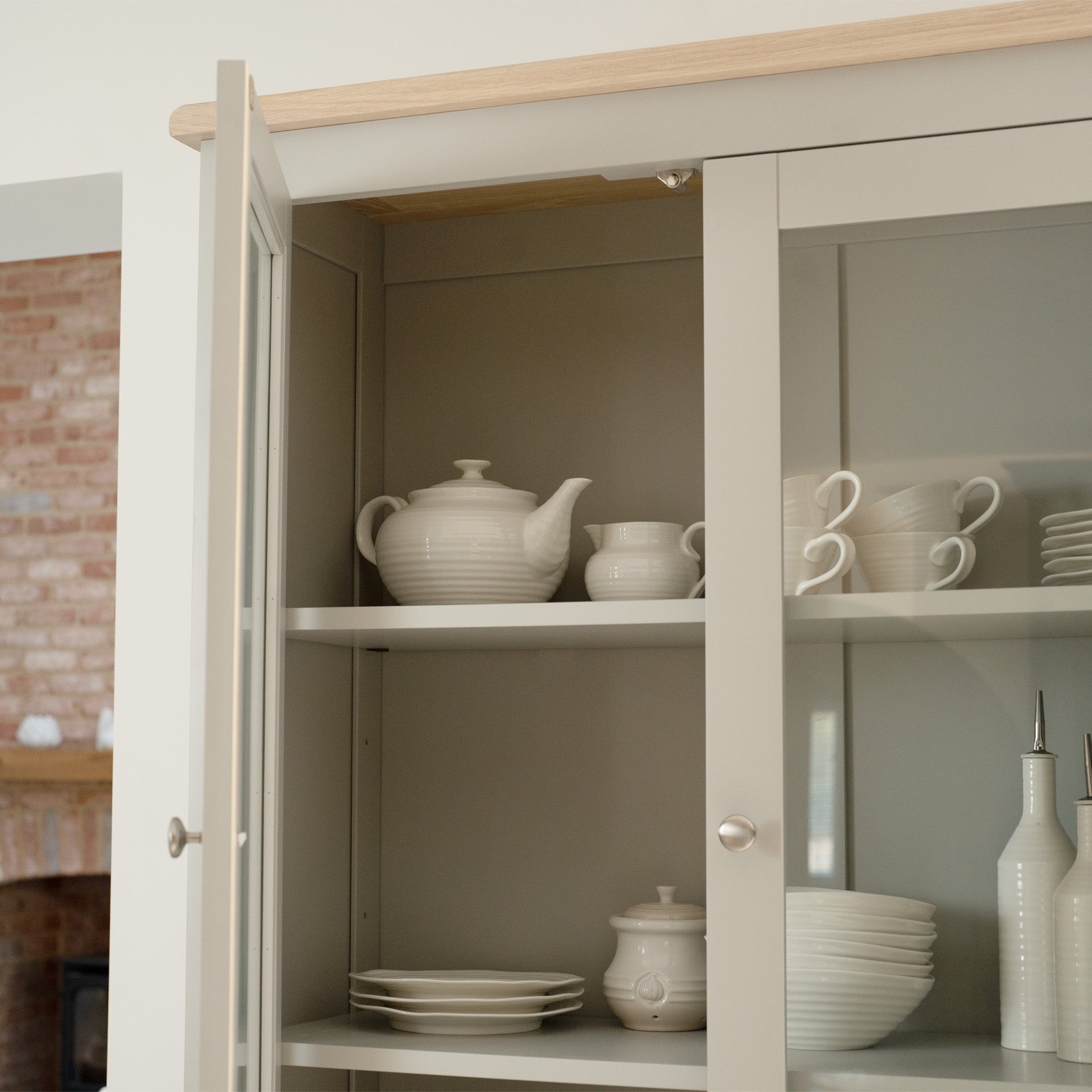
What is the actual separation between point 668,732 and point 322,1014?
1.63ft

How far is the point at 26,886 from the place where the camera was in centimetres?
417

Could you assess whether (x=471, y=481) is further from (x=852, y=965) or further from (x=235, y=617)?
(x=852, y=965)

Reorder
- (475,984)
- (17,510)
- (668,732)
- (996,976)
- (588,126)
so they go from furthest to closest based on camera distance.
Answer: (17,510) → (668,732) → (475,984) → (588,126) → (996,976)

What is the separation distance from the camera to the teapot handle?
4.65 feet

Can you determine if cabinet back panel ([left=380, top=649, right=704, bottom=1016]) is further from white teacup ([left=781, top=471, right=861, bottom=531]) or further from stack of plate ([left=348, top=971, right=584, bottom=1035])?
white teacup ([left=781, top=471, right=861, bottom=531])

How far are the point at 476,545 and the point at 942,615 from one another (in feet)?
1.61

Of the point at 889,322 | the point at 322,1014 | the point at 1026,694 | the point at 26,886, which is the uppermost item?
the point at 889,322

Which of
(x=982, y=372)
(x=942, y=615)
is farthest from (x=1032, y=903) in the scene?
(x=982, y=372)

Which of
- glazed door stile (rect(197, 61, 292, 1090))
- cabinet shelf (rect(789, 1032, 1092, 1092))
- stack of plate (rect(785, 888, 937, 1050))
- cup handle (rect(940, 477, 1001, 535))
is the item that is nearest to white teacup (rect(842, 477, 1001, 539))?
cup handle (rect(940, 477, 1001, 535))

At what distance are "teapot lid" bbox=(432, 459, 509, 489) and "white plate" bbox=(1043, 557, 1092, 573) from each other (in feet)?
1.86

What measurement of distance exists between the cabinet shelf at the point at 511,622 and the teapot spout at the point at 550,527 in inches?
2.3

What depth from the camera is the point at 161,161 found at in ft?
5.53

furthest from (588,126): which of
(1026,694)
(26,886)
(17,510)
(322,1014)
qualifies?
(26,886)

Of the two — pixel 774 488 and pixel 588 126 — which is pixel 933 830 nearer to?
pixel 774 488
